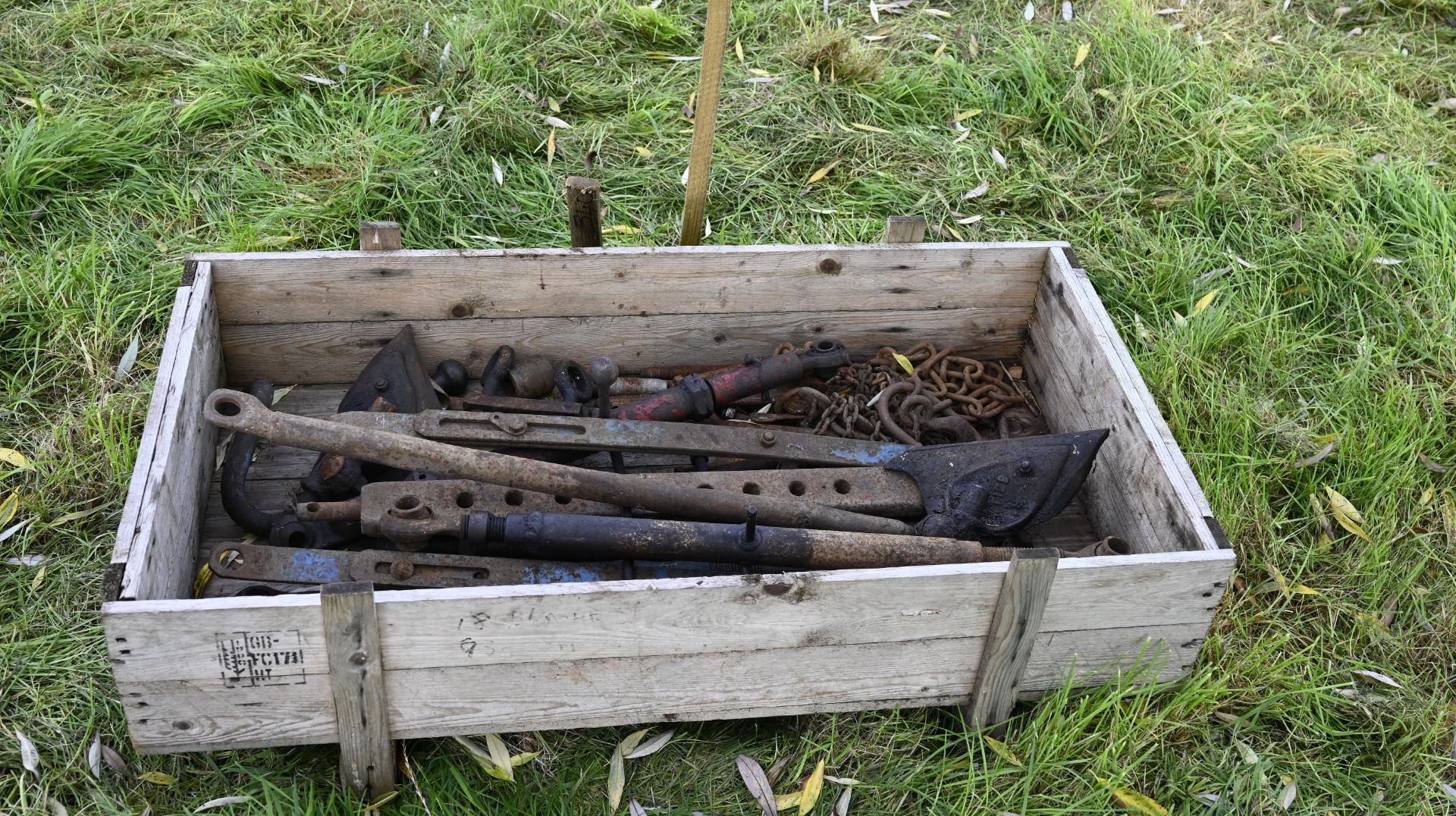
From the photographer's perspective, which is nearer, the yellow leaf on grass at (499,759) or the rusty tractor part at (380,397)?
the yellow leaf on grass at (499,759)

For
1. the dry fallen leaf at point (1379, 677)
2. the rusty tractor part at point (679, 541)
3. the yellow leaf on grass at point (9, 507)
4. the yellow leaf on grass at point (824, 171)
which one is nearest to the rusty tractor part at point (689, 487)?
the rusty tractor part at point (679, 541)

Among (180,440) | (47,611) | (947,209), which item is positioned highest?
(180,440)

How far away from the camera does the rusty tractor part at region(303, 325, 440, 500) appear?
3430mm

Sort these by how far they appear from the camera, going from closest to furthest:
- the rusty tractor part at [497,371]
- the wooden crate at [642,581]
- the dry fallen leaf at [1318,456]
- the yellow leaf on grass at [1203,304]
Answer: the wooden crate at [642,581] < the rusty tractor part at [497,371] < the dry fallen leaf at [1318,456] < the yellow leaf on grass at [1203,304]

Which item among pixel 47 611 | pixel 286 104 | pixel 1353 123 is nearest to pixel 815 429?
pixel 47 611

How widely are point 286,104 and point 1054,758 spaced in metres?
4.12

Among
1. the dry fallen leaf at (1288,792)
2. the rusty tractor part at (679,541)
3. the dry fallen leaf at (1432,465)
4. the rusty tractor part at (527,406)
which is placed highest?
the rusty tractor part at (679,541)

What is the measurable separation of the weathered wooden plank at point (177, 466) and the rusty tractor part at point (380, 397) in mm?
320

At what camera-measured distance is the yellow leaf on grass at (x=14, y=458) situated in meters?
3.83

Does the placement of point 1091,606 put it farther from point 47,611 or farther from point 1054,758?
point 47,611

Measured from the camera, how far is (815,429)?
386cm

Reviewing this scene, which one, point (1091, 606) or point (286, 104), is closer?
point (1091, 606)

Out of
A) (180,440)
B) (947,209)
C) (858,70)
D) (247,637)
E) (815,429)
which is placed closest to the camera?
(247,637)

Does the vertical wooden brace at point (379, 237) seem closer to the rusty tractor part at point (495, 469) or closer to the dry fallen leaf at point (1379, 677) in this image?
the rusty tractor part at point (495, 469)
